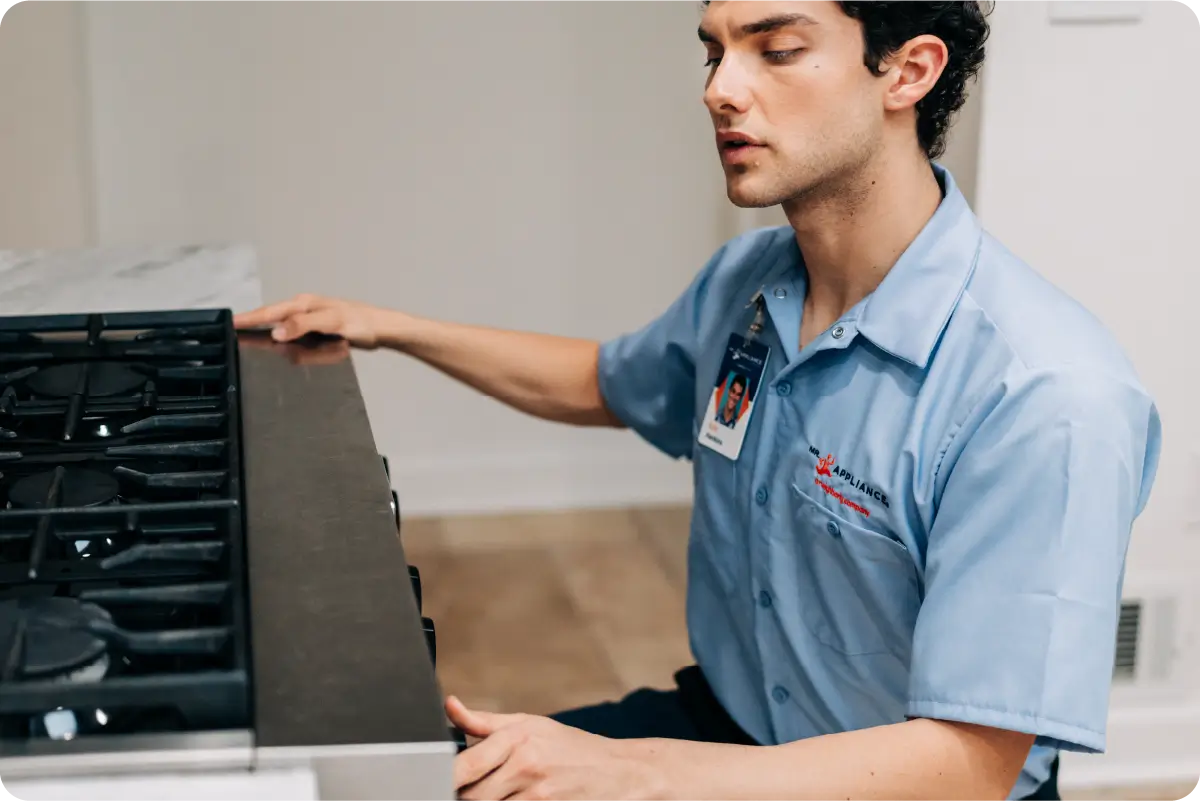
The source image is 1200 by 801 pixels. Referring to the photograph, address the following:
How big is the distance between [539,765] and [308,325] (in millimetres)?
802

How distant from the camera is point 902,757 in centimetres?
100

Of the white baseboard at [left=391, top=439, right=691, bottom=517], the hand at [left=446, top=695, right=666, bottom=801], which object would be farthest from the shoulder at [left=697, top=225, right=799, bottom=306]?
the white baseboard at [left=391, top=439, right=691, bottom=517]

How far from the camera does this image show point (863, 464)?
1200 mm

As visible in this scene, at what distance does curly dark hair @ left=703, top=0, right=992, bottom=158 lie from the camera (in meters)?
1.28

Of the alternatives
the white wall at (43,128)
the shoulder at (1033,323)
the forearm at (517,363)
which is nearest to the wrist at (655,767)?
the shoulder at (1033,323)

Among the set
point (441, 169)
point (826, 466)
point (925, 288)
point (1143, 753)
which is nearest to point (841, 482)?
point (826, 466)

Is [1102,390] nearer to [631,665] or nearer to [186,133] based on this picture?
[631,665]

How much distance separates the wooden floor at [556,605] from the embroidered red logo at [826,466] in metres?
1.33

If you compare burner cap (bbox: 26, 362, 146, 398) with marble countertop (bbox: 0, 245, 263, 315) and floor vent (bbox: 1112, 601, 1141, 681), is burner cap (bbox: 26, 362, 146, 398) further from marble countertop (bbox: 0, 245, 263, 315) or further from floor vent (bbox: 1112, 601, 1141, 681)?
floor vent (bbox: 1112, 601, 1141, 681)

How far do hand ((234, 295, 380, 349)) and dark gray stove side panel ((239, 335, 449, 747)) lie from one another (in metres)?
0.31

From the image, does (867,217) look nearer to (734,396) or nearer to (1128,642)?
(734,396)

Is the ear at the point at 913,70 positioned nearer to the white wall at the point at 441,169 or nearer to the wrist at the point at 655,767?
the wrist at the point at 655,767

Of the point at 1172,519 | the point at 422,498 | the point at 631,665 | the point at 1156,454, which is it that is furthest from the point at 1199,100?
the point at 422,498

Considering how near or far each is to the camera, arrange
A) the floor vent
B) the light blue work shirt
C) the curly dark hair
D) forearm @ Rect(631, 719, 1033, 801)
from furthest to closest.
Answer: the floor vent, the curly dark hair, the light blue work shirt, forearm @ Rect(631, 719, 1033, 801)
